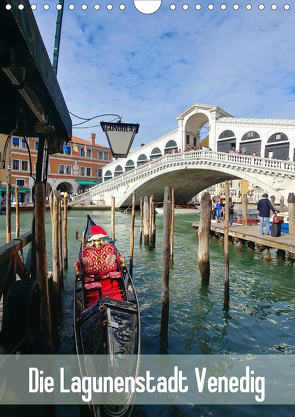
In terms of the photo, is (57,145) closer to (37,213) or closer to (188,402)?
(37,213)

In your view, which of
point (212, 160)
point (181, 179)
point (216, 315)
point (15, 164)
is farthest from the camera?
point (15, 164)

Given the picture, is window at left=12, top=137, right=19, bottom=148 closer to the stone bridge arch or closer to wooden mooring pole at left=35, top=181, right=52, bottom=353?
the stone bridge arch

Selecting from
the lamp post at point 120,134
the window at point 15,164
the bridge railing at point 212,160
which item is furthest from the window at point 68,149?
the lamp post at point 120,134

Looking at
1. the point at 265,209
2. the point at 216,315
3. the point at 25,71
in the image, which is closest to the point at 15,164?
the point at 265,209

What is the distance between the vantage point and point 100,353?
2.09m

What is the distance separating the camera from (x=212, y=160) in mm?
15500

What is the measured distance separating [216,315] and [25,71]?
3.56 metres

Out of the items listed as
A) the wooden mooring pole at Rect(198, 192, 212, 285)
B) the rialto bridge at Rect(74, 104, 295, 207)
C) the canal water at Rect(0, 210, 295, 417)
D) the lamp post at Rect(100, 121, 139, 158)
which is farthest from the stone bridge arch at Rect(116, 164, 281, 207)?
the lamp post at Rect(100, 121, 139, 158)

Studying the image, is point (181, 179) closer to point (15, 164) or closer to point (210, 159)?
point (210, 159)

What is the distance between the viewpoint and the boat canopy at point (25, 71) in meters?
1.31

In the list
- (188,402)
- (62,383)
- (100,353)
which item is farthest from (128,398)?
(62,383)

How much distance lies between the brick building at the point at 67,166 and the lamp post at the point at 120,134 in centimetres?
1886

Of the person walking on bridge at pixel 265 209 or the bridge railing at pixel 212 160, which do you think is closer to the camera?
the person walking on bridge at pixel 265 209

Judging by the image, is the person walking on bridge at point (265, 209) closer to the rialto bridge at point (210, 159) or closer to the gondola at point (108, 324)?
the gondola at point (108, 324)
